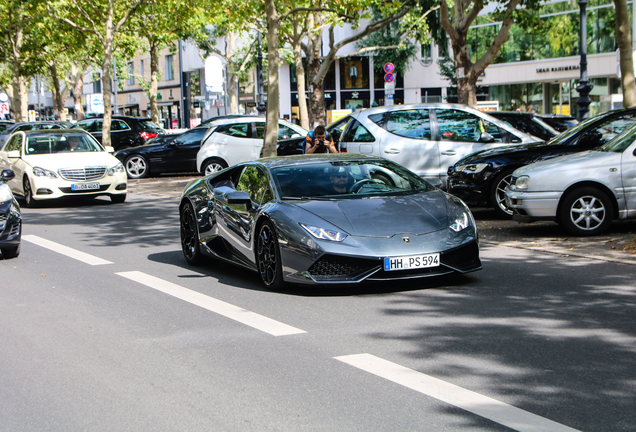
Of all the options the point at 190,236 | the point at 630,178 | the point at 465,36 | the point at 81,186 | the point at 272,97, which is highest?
the point at 465,36

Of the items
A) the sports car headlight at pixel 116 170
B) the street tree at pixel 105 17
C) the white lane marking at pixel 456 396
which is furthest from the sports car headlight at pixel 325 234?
the street tree at pixel 105 17

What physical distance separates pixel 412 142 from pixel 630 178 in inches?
186

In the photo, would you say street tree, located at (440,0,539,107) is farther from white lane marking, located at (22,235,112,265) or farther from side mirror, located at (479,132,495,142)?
white lane marking, located at (22,235,112,265)

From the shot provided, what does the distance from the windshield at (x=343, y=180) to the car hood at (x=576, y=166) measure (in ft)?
9.56

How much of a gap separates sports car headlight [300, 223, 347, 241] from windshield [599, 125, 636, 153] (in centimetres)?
519

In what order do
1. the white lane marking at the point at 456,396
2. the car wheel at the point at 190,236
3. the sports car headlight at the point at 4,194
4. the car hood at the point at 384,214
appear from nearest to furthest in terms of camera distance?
the white lane marking at the point at 456,396 < the car hood at the point at 384,214 < the car wheel at the point at 190,236 < the sports car headlight at the point at 4,194

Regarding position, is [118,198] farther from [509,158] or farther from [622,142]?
[622,142]

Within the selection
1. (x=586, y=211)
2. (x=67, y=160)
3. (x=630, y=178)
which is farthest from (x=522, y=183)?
(x=67, y=160)

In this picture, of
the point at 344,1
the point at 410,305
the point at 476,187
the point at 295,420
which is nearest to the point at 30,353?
the point at 295,420

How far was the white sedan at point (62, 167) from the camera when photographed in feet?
56.9

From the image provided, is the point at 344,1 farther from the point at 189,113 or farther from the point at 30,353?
the point at 189,113

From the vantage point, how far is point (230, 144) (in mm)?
22188

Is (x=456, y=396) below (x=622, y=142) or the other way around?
below

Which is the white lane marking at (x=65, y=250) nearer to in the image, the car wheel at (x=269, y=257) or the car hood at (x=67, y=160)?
the car wheel at (x=269, y=257)
